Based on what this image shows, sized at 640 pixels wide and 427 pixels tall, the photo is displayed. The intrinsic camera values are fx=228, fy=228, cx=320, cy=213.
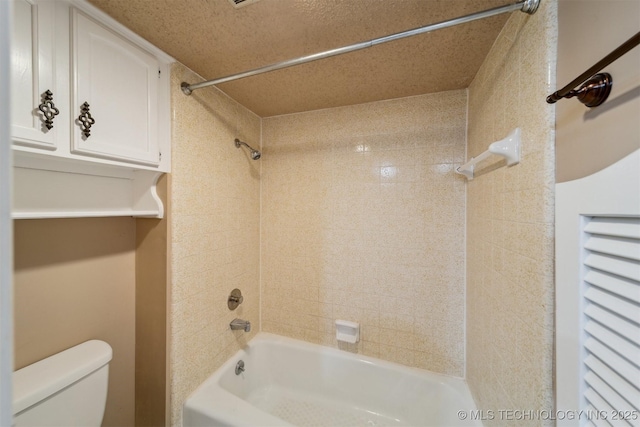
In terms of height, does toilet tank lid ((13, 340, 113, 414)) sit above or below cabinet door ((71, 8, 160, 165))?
below

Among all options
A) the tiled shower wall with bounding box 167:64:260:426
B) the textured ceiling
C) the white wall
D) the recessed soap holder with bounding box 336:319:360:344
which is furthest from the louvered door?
the tiled shower wall with bounding box 167:64:260:426

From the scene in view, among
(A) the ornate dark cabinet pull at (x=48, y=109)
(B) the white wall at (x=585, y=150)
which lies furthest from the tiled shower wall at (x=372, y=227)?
(A) the ornate dark cabinet pull at (x=48, y=109)

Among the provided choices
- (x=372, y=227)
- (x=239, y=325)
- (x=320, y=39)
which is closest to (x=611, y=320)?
(x=372, y=227)

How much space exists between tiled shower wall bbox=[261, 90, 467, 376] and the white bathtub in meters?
0.11

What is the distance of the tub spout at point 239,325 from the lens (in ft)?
5.41

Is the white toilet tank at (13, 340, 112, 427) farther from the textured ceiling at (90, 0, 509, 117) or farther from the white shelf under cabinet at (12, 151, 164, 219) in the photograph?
the textured ceiling at (90, 0, 509, 117)

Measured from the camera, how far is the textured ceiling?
92 centimetres

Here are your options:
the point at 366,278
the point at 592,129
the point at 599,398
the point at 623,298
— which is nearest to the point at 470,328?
the point at 366,278

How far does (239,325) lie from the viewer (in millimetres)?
1659

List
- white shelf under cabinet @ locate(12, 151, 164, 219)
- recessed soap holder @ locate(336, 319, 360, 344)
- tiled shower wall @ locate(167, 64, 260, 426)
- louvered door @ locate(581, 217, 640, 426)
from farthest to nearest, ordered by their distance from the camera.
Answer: recessed soap holder @ locate(336, 319, 360, 344)
tiled shower wall @ locate(167, 64, 260, 426)
white shelf under cabinet @ locate(12, 151, 164, 219)
louvered door @ locate(581, 217, 640, 426)

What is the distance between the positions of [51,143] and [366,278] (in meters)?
1.77

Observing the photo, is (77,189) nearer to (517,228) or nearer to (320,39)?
(320,39)

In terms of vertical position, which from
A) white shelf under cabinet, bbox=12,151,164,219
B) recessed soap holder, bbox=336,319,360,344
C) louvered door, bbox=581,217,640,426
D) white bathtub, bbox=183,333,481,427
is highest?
white shelf under cabinet, bbox=12,151,164,219

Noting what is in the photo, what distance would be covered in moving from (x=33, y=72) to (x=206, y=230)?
94cm
